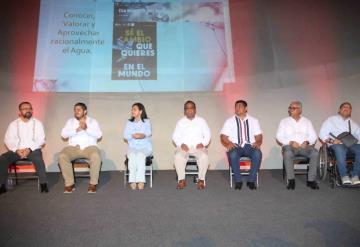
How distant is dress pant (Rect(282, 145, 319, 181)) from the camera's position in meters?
4.87

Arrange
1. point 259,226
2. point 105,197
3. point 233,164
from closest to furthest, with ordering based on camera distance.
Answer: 1. point 259,226
2. point 105,197
3. point 233,164

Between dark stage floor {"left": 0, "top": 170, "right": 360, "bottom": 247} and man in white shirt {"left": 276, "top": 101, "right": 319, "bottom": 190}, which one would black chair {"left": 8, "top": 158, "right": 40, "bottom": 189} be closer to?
dark stage floor {"left": 0, "top": 170, "right": 360, "bottom": 247}

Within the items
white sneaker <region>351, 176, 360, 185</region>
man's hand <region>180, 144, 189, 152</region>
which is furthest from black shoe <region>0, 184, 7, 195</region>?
white sneaker <region>351, 176, 360, 185</region>

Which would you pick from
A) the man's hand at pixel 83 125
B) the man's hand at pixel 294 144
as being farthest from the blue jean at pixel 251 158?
the man's hand at pixel 83 125

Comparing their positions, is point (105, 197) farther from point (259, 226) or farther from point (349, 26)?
point (349, 26)

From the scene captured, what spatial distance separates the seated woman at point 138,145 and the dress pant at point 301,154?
1775 millimetres

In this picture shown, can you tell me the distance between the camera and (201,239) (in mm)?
2963

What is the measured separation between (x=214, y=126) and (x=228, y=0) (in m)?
2.10

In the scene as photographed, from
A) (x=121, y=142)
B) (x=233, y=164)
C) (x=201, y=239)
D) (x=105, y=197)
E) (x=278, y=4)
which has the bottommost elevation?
(x=201, y=239)

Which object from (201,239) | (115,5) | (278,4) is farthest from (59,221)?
(278,4)

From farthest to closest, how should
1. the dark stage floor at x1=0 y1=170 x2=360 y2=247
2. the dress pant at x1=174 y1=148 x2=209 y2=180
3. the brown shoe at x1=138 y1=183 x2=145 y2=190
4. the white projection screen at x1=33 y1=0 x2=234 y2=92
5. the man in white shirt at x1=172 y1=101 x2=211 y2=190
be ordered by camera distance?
the white projection screen at x1=33 y1=0 x2=234 y2=92
the man in white shirt at x1=172 y1=101 x2=211 y2=190
the dress pant at x1=174 y1=148 x2=209 y2=180
the brown shoe at x1=138 y1=183 x2=145 y2=190
the dark stage floor at x1=0 y1=170 x2=360 y2=247

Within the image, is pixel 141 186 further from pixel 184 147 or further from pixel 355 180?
pixel 355 180

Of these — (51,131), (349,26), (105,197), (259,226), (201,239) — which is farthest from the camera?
(349,26)

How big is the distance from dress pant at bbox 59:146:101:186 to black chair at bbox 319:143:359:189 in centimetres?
284
